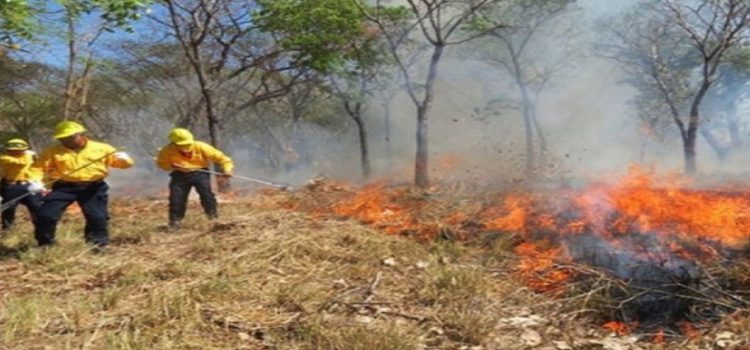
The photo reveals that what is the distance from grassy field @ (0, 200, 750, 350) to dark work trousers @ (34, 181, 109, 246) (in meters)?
0.19

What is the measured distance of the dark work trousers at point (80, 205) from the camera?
6363 millimetres

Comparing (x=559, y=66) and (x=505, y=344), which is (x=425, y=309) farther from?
(x=559, y=66)

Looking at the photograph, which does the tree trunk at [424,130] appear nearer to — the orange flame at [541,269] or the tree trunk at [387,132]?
the orange flame at [541,269]

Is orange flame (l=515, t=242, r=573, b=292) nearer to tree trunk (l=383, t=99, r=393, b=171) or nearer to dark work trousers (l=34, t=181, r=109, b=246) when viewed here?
dark work trousers (l=34, t=181, r=109, b=246)

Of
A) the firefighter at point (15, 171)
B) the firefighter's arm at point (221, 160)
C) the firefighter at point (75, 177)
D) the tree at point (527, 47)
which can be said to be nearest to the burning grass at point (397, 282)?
the firefighter at point (75, 177)

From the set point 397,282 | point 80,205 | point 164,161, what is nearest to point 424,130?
point 164,161

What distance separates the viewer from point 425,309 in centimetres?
465

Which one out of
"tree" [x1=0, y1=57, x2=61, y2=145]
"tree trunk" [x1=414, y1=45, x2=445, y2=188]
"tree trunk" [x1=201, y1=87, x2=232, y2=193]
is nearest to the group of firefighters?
"tree trunk" [x1=201, y1=87, x2=232, y2=193]

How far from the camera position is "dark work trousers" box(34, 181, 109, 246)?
6.36 m

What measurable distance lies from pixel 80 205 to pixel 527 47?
20583 millimetres

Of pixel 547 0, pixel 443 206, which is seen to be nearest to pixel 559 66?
pixel 547 0

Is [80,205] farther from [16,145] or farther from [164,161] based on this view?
[16,145]

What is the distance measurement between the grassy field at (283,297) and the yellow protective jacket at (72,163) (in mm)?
730

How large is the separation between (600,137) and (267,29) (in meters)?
25.6
